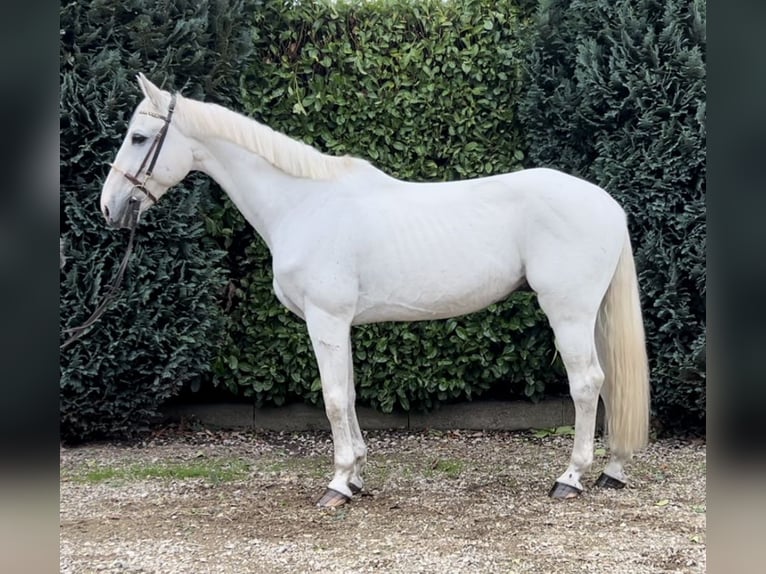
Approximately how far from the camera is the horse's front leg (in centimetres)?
316

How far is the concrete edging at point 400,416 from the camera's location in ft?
16.2

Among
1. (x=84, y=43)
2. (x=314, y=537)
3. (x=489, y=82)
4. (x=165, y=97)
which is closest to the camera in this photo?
(x=314, y=537)

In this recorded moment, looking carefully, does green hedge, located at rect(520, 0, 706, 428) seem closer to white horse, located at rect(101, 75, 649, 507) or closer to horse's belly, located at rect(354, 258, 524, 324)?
white horse, located at rect(101, 75, 649, 507)

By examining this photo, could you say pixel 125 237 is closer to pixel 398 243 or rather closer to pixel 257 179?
pixel 257 179

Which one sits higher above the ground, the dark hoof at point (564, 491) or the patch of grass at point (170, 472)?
the dark hoof at point (564, 491)

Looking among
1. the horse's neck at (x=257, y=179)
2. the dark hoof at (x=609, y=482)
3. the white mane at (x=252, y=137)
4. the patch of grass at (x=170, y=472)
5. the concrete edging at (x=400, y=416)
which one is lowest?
the patch of grass at (x=170, y=472)

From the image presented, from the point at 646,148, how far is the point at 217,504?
3.48 metres

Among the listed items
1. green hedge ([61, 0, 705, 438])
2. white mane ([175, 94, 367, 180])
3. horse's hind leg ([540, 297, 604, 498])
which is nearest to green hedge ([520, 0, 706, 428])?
green hedge ([61, 0, 705, 438])

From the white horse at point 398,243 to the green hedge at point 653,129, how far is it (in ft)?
3.68

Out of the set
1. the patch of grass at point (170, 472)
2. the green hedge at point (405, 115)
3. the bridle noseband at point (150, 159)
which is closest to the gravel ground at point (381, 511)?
the patch of grass at point (170, 472)

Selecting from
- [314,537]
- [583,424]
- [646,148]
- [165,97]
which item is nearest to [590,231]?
[583,424]

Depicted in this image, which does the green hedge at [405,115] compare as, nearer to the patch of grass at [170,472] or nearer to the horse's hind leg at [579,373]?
the patch of grass at [170,472]
